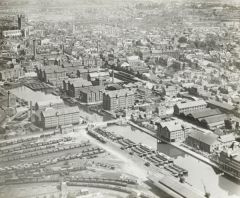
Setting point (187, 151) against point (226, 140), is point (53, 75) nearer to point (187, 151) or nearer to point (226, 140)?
point (187, 151)

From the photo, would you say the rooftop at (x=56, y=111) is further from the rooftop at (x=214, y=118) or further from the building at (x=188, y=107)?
the rooftop at (x=214, y=118)

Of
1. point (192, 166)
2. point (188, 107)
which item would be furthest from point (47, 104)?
point (192, 166)

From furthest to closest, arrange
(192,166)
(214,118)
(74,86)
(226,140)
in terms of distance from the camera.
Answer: (74,86), (214,118), (226,140), (192,166)

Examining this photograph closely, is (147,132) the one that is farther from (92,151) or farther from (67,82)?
(67,82)

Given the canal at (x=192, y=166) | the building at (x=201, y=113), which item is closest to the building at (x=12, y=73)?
the canal at (x=192, y=166)

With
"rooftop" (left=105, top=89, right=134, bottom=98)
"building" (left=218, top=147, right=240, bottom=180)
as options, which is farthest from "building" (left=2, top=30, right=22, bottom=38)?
"building" (left=218, top=147, right=240, bottom=180)
